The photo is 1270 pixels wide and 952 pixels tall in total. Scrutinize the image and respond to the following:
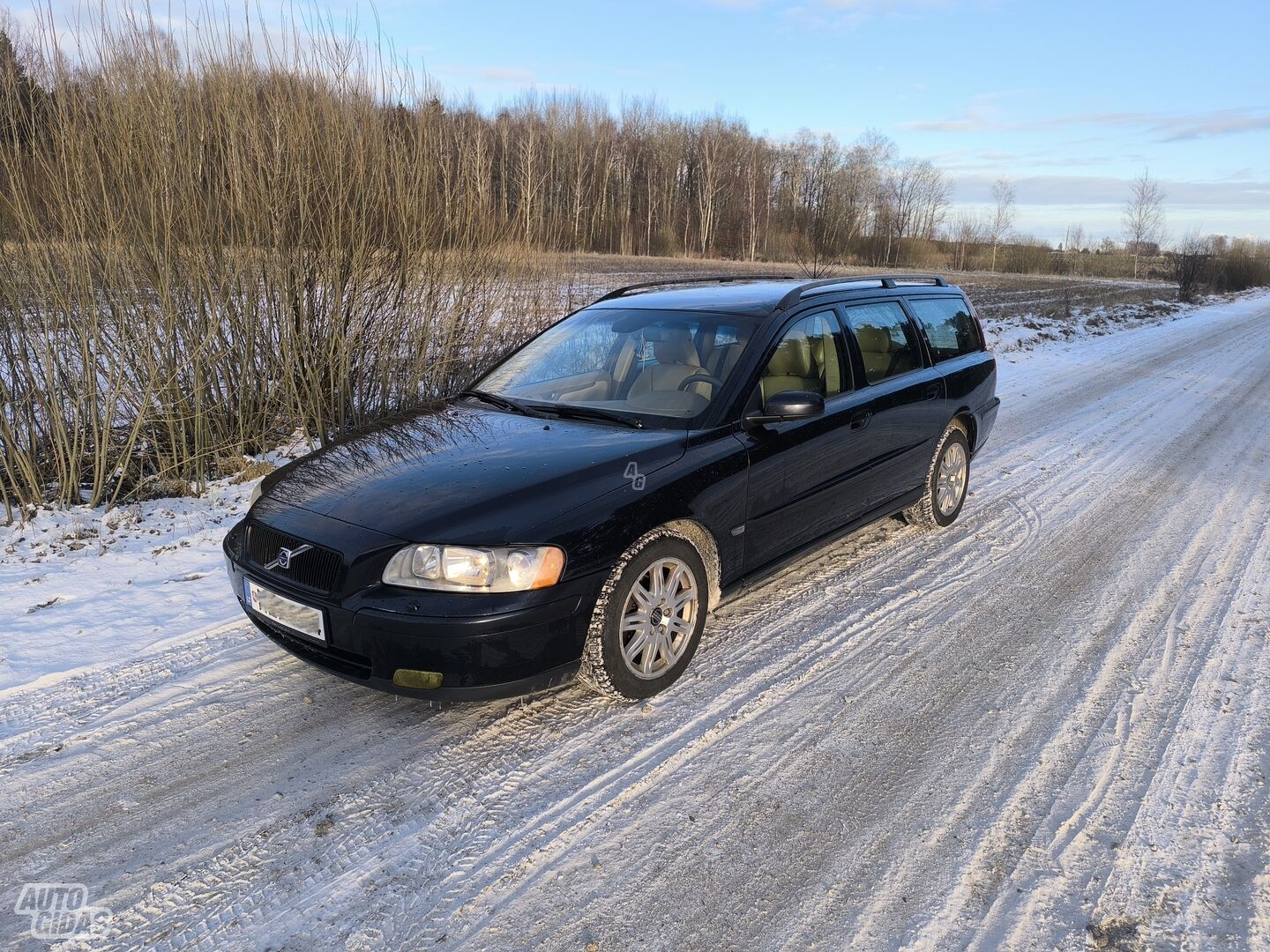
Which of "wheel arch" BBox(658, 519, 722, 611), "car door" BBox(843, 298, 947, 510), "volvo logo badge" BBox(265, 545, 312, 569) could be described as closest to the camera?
"volvo logo badge" BBox(265, 545, 312, 569)

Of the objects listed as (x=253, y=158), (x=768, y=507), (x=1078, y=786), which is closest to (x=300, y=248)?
(x=253, y=158)

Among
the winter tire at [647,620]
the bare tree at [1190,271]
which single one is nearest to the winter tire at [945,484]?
the winter tire at [647,620]

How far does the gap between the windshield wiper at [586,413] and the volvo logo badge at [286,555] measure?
1.37m

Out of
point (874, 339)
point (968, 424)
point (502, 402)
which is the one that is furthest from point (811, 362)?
point (968, 424)

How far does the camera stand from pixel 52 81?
5.48 meters

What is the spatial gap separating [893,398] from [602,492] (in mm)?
2408

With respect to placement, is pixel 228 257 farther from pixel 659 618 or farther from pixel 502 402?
pixel 659 618

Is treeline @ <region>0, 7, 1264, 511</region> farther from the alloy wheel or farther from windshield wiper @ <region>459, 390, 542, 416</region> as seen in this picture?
the alloy wheel

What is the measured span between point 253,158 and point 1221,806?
6976 mm

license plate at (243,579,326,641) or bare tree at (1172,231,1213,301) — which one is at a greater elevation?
bare tree at (1172,231,1213,301)

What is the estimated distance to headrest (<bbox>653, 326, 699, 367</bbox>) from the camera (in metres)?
4.05

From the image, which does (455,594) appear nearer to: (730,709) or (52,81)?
(730,709)

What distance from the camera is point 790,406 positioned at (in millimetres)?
3664

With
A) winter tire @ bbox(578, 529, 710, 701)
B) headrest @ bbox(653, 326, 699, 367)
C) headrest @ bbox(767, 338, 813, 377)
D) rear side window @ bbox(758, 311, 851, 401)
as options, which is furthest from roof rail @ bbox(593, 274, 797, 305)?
winter tire @ bbox(578, 529, 710, 701)
